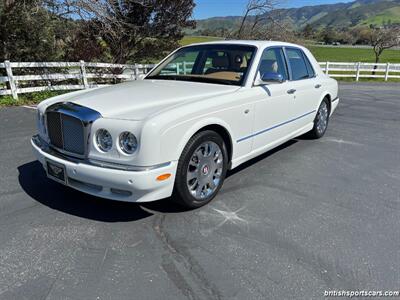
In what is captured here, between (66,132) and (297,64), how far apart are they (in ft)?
11.9

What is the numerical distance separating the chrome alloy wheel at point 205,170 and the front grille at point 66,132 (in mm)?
1048

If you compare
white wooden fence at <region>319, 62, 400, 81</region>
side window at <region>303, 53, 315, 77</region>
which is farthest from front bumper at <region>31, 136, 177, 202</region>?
white wooden fence at <region>319, 62, 400, 81</region>

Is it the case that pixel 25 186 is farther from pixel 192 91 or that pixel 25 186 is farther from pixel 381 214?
pixel 381 214

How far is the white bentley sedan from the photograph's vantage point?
110 inches

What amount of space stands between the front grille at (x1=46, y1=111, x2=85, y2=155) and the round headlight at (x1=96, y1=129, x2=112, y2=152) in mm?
168

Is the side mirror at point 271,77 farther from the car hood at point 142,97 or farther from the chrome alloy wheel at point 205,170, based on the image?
the chrome alloy wheel at point 205,170

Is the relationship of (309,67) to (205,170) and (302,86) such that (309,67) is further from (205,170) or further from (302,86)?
(205,170)

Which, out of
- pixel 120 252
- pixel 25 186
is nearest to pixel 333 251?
pixel 120 252

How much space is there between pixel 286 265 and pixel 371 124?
638 centimetres

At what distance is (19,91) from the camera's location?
9.75 metres

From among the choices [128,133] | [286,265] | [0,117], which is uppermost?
[128,133]

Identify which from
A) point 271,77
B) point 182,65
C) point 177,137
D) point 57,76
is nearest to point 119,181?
point 177,137

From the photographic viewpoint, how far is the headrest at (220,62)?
14.0 ft

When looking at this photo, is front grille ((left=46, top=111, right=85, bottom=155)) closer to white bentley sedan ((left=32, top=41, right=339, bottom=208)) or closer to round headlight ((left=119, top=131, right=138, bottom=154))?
white bentley sedan ((left=32, top=41, right=339, bottom=208))
